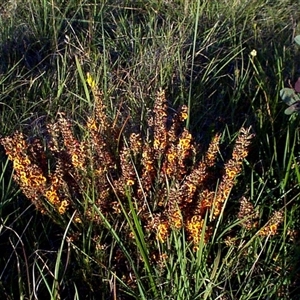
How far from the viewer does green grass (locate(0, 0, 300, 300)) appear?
62.7 inches

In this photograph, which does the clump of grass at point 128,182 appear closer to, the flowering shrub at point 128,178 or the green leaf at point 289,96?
the flowering shrub at point 128,178

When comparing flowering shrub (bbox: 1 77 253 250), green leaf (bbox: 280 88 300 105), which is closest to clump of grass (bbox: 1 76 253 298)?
flowering shrub (bbox: 1 77 253 250)

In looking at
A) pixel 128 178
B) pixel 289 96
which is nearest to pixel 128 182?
pixel 128 178

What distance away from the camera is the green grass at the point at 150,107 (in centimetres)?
159

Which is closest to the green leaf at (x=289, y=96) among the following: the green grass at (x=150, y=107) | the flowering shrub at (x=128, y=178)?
the green grass at (x=150, y=107)

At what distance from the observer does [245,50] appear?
2.64 m

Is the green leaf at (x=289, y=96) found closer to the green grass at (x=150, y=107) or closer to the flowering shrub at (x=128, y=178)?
the green grass at (x=150, y=107)

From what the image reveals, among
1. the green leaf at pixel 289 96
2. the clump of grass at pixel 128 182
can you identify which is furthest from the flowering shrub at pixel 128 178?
the green leaf at pixel 289 96

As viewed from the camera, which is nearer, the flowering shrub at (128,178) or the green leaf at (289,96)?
the flowering shrub at (128,178)

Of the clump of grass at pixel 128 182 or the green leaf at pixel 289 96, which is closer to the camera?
the clump of grass at pixel 128 182

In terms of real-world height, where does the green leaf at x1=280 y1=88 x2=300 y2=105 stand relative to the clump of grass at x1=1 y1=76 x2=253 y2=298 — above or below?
above

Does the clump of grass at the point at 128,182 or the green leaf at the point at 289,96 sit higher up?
the green leaf at the point at 289,96

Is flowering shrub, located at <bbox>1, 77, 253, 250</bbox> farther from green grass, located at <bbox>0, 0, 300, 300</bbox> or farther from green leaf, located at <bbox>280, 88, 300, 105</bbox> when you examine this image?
green leaf, located at <bbox>280, 88, 300, 105</bbox>

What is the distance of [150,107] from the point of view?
7.19 ft
